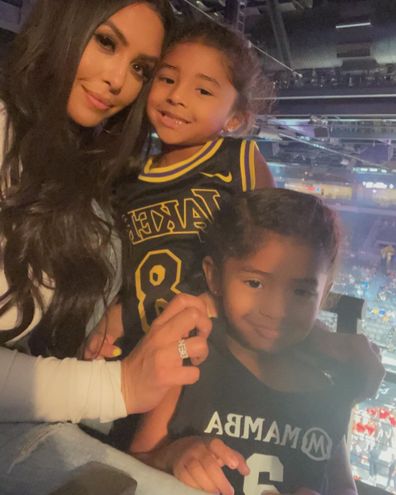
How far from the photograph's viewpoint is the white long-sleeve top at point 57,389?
52 centimetres

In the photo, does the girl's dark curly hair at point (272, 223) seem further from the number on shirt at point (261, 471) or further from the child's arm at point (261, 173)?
the number on shirt at point (261, 471)

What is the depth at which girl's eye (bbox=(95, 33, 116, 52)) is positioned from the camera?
25.2 inches

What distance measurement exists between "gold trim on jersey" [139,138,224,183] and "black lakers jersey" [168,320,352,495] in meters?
0.25

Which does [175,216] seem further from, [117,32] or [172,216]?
[117,32]

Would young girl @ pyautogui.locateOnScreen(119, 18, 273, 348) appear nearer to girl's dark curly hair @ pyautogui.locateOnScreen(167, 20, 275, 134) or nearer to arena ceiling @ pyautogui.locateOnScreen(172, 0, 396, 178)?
girl's dark curly hair @ pyautogui.locateOnScreen(167, 20, 275, 134)

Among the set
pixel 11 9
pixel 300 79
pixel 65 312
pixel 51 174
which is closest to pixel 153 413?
pixel 65 312

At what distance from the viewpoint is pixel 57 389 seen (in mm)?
530

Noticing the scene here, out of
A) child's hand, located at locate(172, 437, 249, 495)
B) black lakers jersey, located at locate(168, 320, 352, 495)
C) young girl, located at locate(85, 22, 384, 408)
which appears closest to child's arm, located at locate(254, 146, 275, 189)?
young girl, located at locate(85, 22, 384, 408)

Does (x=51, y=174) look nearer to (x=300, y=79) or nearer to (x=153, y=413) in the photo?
(x=153, y=413)

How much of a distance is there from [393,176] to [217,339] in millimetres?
510

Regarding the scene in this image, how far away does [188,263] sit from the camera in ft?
2.00

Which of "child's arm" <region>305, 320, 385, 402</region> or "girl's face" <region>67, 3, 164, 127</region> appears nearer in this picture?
"child's arm" <region>305, 320, 385, 402</region>

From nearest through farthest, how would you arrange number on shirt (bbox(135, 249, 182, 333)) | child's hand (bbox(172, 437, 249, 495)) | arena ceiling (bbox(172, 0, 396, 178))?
child's hand (bbox(172, 437, 249, 495)) < number on shirt (bbox(135, 249, 182, 333)) < arena ceiling (bbox(172, 0, 396, 178))

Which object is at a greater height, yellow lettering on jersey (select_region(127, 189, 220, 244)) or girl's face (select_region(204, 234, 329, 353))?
yellow lettering on jersey (select_region(127, 189, 220, 244))
